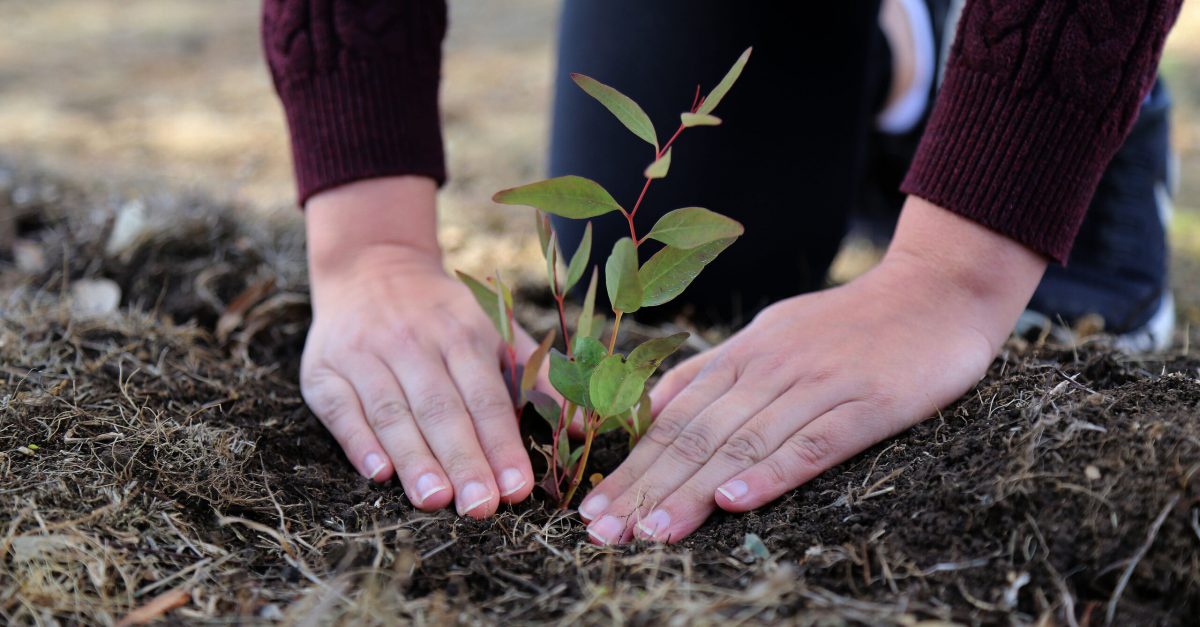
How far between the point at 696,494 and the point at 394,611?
18.0 inches

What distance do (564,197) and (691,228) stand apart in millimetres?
153

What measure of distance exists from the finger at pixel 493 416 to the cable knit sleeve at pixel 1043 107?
2.44ft

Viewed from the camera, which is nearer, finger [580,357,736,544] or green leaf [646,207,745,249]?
green leaf [646,207,745,249]

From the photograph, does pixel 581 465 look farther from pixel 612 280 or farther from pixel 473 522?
pixel 612 280

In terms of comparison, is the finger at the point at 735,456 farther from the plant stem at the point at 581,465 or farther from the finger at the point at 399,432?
the finger at the point at 399,432

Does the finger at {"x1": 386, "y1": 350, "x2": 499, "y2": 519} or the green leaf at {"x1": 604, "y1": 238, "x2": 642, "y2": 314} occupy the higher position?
the green leaf at {"x1": 604, "y1": 238, "x2": 642, "y2": 314}

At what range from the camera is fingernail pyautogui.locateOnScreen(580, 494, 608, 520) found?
4.09ft

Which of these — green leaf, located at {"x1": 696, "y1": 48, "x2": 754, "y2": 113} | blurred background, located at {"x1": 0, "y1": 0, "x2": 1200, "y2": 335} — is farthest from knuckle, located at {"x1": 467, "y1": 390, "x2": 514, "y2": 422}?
blurred background, located at {"x1": 0, "y1": 0, "x2": 1200, "y2": 335}

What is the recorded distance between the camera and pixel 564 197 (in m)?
1.08

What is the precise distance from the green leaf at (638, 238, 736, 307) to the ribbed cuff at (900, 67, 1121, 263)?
506 millimetres

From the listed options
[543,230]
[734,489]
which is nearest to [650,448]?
[734,489]

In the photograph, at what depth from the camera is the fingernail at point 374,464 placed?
135 centimetres

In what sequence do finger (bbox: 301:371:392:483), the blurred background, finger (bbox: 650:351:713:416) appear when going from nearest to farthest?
finger (bbox: 301:371:392:483) < finger (bbox: 650:351:713:416) < the blurred background

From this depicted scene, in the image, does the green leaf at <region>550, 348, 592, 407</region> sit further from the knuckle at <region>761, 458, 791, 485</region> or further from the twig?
the twig
